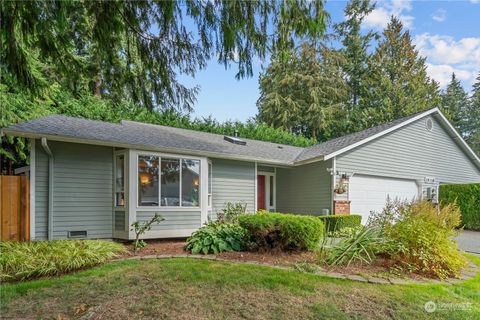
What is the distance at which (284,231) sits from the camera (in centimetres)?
617

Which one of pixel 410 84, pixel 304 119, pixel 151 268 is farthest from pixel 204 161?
pixel 410 84

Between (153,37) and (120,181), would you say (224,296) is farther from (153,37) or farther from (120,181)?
(120,181)

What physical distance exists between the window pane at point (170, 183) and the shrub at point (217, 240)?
1832 mm

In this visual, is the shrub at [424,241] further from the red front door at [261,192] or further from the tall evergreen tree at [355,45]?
the tall evergreen tree at [355,45]

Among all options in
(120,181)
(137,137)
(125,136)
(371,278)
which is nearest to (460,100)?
(137,137)

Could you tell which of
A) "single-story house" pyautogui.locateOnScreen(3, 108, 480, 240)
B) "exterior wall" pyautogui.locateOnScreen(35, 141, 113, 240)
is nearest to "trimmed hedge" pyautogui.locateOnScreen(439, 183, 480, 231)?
"single-story house" pyautogui.locateOnScreen(3, 108, 480, 240)

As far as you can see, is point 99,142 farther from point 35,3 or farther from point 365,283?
point 365,283

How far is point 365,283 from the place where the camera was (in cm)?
455

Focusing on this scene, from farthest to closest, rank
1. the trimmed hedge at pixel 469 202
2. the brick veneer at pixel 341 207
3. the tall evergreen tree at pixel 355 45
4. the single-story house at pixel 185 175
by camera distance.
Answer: the tall evergreen tree at pixel 355 45 < the trimmed hedge at pixel 469 202 < the brick veneer at pixel 341 207 < the single-story house at pixel 185 175

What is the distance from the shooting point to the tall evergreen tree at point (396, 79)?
26.5 meters

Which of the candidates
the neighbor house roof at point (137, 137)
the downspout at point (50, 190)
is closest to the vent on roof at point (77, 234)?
the downspout at point (50, 190)

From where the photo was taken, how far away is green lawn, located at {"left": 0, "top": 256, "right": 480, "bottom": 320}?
3564 mm

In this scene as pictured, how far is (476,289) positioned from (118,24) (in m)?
6.11

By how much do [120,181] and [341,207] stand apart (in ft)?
24.3
